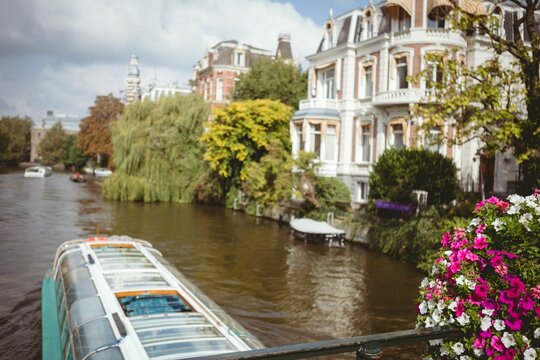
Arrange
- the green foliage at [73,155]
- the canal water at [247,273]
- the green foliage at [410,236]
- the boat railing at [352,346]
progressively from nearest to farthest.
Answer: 1. the boat railing at [352,346]
2. the canal water at [247,273]
3. the green foliage at [410,236]
4. the green foliage at [73,155]

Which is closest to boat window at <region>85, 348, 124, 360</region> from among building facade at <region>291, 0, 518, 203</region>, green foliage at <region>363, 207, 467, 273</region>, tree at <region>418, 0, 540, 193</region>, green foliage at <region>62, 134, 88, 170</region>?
tree at <region>418, 0, 540, 193</region>

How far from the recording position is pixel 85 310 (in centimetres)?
793

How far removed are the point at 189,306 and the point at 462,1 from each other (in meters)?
22.3

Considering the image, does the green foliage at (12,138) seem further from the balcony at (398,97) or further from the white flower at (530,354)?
the white flower at (530,354)

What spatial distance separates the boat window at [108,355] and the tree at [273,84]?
121 feet

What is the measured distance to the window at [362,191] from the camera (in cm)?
2880

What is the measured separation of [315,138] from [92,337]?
2540 centimetres

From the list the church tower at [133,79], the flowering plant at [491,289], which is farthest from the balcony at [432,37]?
the church tower at [133,79]

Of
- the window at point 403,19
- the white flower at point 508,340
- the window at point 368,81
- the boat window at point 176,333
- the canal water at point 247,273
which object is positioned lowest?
the canal water at point 247,273

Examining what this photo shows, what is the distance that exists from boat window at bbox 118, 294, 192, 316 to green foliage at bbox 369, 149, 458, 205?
15303 mm

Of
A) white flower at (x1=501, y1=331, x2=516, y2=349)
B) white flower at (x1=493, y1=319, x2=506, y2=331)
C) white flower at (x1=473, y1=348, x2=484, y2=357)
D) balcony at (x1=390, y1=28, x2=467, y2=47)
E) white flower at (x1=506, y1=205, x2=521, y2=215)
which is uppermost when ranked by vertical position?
balcony at (x1=390, y1=28, x2=467, y2=47)

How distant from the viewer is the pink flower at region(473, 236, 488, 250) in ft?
10.3

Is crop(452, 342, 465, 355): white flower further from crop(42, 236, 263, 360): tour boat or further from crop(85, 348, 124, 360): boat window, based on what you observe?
crop(85, 348, 124, 360): boat window

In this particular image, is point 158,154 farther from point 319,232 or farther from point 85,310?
point 85,310
